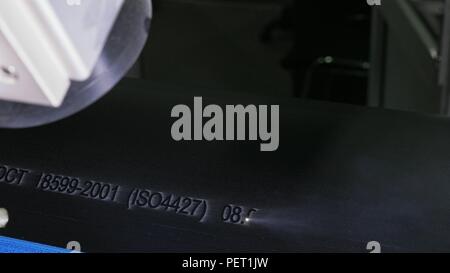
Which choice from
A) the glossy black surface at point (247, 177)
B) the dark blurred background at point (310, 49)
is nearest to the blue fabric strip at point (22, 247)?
the glossy black surface at point (247, 177)

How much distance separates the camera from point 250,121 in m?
0.58

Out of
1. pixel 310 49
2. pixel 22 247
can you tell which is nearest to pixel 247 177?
pixel 22 247

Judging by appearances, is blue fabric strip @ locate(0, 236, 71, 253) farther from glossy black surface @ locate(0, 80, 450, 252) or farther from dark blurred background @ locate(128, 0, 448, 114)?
dark blurred background @ locate(128, 0, 448, 114)

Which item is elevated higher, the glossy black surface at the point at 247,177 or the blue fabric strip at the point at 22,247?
the glossy black surface at the point at 247,177

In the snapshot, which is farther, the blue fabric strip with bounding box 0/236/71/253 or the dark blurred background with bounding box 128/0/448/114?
the dark blurred background with bounding box 128/0/448/114

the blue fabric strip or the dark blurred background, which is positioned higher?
the dark blurred background

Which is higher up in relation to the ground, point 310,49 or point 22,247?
point 310,49

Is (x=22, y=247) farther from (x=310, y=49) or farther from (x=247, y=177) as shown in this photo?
(x=310, y=49)

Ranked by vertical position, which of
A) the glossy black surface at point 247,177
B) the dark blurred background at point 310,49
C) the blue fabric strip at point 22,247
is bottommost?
the blue fabric strip at point 22,247

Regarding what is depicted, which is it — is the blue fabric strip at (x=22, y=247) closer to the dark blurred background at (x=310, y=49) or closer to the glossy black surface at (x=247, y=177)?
the glossy black surface at (x=247, y=177)

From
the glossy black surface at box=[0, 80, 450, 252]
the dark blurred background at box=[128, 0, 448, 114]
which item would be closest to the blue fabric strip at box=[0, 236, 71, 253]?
the glossy black surface at box=[0, 80, 450, 252]
